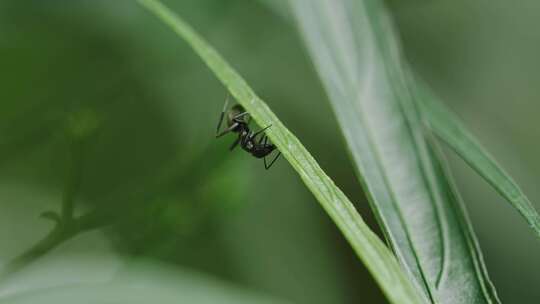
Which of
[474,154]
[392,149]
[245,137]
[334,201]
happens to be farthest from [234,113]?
[334,201]

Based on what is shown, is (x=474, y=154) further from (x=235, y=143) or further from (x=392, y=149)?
(x=235, y=143)

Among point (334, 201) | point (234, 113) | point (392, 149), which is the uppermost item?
point (234, 113)

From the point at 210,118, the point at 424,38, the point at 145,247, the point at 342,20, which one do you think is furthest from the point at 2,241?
the point at 424,38

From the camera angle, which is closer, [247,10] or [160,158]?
[247,10]

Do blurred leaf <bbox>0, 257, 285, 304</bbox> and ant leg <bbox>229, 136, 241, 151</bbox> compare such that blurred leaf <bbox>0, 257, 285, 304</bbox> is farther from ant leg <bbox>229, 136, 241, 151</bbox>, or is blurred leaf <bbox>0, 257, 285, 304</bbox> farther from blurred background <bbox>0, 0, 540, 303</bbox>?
ant leg <bbox>229, 136, 241, 151</bbox>

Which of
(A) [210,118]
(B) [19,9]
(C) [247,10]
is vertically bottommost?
(A) [210,118]

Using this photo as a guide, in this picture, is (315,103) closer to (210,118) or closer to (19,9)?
(210,118)
